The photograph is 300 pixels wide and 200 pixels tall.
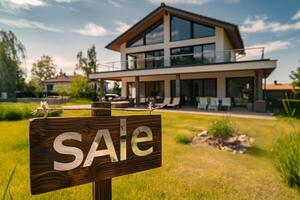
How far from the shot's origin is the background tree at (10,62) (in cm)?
3556

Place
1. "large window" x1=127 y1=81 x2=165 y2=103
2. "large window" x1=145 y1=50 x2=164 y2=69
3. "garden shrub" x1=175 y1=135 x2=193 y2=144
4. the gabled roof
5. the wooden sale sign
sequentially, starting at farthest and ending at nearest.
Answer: "large window" x1=127 y1=81 x2=165 y2=103
"large window" x1=145 y1=50 x2=164 y2=69
the gabled roof
"garden shrub" x1=175 y1=135 x2=193 y2=144
the wooden sale sign

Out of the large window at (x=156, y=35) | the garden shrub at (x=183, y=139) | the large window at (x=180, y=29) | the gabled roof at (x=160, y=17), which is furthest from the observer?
the large window at (x=156, y=35)

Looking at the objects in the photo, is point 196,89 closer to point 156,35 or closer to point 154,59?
point 154,59

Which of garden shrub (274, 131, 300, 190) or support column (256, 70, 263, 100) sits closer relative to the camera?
garden shrub (274, 131, 300, 190)

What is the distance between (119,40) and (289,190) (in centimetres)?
2088

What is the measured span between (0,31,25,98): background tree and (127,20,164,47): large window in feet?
81.5

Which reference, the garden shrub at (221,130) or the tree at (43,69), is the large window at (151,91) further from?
the tree at (43,69)

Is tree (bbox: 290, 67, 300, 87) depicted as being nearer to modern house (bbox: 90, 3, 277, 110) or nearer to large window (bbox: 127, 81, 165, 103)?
modern house (bbox: 90, 3, 277, 110)

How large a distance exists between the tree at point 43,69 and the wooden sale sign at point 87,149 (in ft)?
199

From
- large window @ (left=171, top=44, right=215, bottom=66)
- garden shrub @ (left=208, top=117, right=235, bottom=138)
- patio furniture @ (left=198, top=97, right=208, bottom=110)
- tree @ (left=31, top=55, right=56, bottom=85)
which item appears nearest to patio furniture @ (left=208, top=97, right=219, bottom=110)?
patio furniture @ (left=198, top=97, right=208, bottom=110)

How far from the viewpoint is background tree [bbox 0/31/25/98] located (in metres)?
35.6

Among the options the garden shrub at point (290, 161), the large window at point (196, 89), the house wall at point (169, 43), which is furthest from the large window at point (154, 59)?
the garden shrub at point (290, 161)

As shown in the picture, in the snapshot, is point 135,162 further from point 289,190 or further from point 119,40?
point 119,40

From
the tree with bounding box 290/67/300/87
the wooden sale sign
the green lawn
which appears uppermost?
the tree with bounding box 290/67/300/87
